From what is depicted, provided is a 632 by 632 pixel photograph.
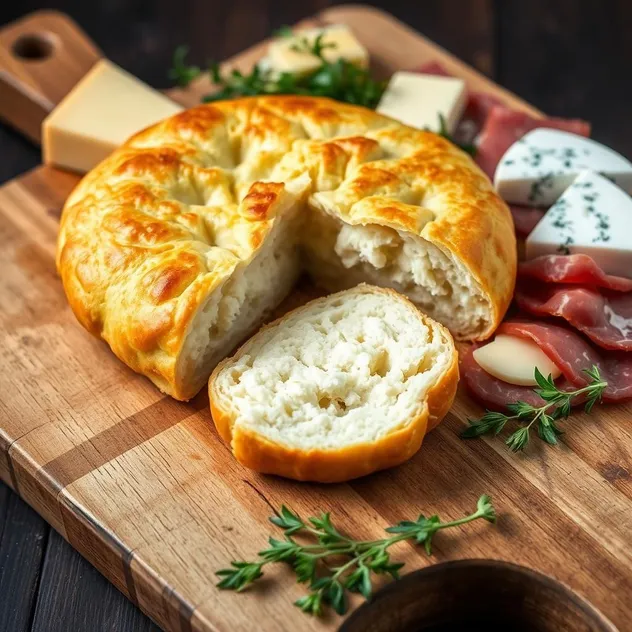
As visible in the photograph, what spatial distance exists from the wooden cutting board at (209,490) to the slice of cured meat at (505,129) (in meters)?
1.89

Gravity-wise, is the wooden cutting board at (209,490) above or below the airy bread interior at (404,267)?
below

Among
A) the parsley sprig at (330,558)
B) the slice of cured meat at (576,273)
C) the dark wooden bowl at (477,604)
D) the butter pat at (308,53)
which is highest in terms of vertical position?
the butter pat at (308,53)

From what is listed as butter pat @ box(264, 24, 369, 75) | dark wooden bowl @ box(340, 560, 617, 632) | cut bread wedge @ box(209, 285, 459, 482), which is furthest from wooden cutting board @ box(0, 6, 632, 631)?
butter pat @ box(264, 24, 369, 75)

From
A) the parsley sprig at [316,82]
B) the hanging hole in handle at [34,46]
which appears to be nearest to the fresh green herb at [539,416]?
the parsley sprig at [316,82]

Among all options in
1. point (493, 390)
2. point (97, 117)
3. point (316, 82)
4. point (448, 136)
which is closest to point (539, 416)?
point (493, 390)

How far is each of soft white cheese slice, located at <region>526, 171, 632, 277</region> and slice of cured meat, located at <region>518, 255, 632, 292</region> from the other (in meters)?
0.09

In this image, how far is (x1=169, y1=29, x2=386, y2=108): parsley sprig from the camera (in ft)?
21.6

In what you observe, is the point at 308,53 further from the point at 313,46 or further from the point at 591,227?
the point at 591,227

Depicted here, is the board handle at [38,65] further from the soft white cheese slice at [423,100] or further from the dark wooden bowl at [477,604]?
the dark wooden bowl at [477,604]

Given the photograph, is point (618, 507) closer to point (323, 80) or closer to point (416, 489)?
point (416, 489)

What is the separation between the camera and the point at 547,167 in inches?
231

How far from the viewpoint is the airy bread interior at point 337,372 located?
451cm

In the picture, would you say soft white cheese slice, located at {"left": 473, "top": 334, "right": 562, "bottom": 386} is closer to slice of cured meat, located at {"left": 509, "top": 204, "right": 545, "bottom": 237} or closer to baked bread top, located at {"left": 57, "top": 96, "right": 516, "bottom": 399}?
baked bread top, located at {"left": 57, "top": 96, "right": 516, "bottom": 399}

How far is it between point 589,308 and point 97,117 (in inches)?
126
